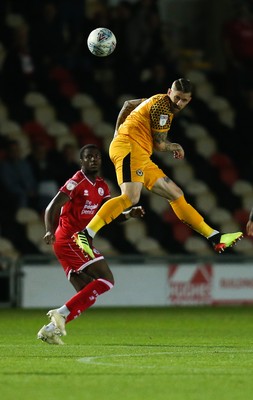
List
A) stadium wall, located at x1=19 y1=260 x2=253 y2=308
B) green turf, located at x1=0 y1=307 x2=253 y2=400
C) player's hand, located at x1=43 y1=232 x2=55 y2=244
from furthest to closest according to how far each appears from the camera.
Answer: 1. stadium wall, located at x1=19 y1=260 x2=253 y2=308
2. player's hand, located at x1=43 y1=232 x2=55 y2=244
3. green turf, located at x1=0 y1=307 x2=253 y2=400

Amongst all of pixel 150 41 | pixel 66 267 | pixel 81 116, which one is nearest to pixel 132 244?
pixel 81 116

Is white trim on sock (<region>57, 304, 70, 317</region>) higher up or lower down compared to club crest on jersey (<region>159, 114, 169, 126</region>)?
lower down

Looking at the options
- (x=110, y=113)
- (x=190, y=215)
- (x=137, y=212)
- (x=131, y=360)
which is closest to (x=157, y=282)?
(x=110, y=113)

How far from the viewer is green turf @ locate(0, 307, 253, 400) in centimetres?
689

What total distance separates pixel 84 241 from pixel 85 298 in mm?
555

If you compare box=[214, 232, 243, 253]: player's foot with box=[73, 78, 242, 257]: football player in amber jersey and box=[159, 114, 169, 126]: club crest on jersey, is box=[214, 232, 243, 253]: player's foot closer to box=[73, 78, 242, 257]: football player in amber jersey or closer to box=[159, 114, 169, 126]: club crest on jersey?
box=[73, 78, 242, 257]: football player in amber jersey

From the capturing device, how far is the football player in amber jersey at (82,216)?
10.5 metres

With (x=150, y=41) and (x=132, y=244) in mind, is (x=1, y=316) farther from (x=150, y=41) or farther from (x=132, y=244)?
(x=150, y=41)

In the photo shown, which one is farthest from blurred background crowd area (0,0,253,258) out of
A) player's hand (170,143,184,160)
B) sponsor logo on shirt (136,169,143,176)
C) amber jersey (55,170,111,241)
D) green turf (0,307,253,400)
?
player's hand (170,143,184,160)

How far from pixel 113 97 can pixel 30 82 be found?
65.3 inches

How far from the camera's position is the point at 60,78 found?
19.0 metres

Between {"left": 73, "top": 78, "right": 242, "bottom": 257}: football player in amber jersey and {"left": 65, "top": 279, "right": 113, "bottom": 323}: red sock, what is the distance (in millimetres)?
291

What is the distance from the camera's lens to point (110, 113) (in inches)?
755

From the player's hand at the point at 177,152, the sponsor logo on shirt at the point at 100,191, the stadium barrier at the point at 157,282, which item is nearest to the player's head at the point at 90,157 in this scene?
the sponsor logo on shirt at the point at 100,191
